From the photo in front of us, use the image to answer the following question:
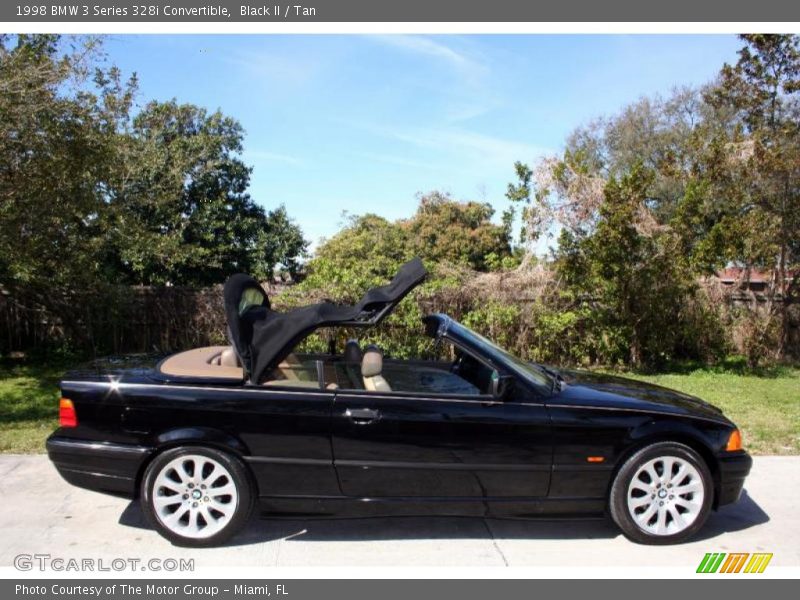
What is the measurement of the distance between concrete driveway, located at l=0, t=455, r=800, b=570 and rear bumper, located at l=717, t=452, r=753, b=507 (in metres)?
0.30

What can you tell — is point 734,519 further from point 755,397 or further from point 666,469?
point 755,397

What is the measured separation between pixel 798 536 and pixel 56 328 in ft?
37.6

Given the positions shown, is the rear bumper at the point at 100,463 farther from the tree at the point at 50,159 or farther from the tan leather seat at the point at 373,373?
the tree at the point at 50,159

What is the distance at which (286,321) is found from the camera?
4.33m

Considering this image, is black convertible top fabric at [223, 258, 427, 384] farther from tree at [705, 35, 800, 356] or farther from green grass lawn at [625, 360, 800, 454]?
tree at [705, 35, 800, 356]

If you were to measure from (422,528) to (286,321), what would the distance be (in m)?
1.65

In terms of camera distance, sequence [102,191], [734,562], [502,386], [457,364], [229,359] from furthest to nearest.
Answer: [102,191], [457,364], [229,359], [502,386], [734,562]

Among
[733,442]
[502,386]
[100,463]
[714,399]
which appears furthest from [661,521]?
[714,399]

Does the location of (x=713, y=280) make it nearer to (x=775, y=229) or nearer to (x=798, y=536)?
(x=775, y=229)

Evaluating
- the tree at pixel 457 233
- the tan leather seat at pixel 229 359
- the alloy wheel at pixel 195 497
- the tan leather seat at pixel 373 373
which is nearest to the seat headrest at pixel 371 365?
the tan leather seat at pixel 373 373

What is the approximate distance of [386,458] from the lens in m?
3.96

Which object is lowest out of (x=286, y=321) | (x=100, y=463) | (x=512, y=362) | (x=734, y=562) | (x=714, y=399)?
(x=734, y=562)

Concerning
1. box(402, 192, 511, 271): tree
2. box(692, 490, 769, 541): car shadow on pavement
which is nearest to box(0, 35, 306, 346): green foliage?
box(692, 490, 769, 541): car shadow on pavement

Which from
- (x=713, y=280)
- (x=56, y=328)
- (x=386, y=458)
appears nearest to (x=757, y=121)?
(x=713, y=280)
